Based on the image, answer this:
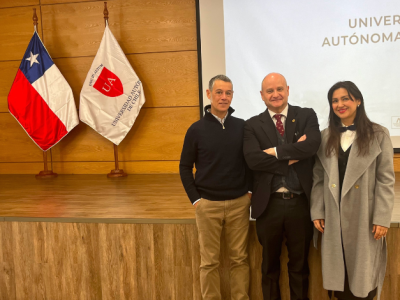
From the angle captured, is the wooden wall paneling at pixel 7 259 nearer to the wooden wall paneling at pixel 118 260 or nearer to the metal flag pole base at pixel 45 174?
the wooden wall paneling at pixel 118 260

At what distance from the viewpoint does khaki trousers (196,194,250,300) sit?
188cm

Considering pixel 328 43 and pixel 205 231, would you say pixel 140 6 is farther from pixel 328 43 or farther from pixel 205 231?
pixel 205 231

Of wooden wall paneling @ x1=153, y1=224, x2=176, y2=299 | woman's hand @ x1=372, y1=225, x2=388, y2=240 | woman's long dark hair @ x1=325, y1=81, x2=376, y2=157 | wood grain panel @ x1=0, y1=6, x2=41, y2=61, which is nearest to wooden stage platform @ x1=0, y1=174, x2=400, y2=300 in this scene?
wooden wall paneling @ x1=153, y1=224, x2=176, y2=299

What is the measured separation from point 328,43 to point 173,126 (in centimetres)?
189

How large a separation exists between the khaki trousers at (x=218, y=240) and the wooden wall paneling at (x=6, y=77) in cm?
349

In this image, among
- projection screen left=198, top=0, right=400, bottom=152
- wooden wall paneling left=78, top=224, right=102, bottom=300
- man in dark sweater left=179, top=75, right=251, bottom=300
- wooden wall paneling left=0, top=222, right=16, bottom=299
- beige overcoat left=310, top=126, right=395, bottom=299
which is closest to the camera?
beige overcoat left=310, top=126, right=395, bottom=299

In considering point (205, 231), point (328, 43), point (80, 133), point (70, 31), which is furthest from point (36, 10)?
point (205, 231)

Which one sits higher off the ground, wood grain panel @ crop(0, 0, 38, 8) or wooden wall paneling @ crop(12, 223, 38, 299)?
wood grain panel @ crop(0, 0, 38, 8)

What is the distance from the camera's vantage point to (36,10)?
13.4 ft

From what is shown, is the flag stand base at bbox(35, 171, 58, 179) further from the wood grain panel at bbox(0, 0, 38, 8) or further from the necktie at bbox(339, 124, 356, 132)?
the necktie at bbox(339, 124, 356, 132)

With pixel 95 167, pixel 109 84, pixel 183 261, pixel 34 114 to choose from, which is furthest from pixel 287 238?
pixel 34 114

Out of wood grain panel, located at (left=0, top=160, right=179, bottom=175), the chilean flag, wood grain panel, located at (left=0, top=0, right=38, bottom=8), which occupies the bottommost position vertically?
wood grain panel, located at (left=0, top=160, right=179, bottom=175)

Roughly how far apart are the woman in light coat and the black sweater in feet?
1.36

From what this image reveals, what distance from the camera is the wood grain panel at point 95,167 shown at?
4.10 meters
